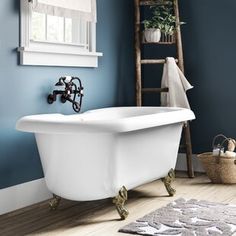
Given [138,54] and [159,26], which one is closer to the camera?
[159,26]

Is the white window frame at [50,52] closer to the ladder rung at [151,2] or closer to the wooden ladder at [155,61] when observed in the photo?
the wooden ladder at [155,61]

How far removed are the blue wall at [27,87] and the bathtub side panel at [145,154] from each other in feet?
2.66

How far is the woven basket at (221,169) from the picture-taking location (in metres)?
4.23

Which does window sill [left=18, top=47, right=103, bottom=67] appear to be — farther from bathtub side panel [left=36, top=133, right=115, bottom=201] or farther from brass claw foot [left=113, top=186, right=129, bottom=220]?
brass claw foot [left=113, top=186, right=129, bottom=220]

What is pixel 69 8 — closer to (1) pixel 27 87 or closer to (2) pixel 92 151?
(1) pixel 27 87

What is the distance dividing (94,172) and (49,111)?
0.91m

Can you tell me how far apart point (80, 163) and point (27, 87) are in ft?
2.75

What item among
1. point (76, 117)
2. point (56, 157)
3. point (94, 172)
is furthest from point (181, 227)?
point (76, 117)

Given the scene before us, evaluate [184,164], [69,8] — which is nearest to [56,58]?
[69,8]

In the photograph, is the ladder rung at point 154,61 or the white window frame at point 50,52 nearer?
the white window frame at point 50,52

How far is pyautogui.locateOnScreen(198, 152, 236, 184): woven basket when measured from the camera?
4230mm

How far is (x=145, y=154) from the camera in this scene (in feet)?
11.1

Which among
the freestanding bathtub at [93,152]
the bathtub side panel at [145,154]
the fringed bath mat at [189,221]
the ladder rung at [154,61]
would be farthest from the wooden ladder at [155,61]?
the freestanding bathtub at [93,152]

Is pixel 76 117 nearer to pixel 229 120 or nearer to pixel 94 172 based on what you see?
pixel 94 172
